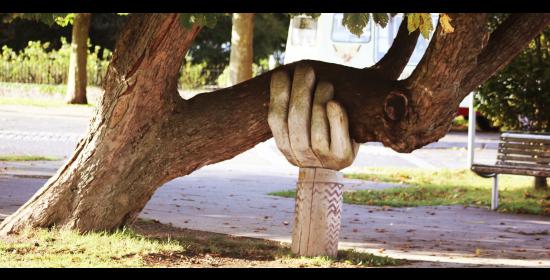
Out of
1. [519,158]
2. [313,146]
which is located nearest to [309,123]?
[313,146]

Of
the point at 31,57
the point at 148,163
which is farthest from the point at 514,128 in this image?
the point at 31,57

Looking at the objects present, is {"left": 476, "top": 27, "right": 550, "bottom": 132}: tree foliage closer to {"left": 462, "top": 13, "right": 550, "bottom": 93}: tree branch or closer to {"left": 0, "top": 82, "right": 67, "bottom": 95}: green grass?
{"left": 462, "top": 13, "right": 550, "bottom": 93}: tree branch

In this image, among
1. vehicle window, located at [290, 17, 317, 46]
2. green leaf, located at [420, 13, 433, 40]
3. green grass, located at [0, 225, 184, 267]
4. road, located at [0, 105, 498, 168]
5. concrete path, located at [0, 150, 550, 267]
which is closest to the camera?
green leaf, located at [420, 13, 433, 40]

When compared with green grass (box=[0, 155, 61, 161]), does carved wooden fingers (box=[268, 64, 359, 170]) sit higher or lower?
higher

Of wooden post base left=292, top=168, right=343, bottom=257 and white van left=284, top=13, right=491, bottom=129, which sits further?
white van left=284, top=13, right=491, bottom=129

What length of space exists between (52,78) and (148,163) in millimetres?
25905

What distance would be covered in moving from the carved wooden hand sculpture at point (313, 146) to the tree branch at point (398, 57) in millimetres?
601

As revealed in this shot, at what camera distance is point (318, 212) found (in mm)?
7758

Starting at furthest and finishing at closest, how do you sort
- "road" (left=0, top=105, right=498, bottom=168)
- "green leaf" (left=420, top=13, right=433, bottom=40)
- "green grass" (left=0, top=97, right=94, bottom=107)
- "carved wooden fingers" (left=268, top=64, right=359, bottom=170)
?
"green grass" (left=0, top=97, right=94, bottom=107), "road" (left=0, top=105, right=498, bottom=168), "carved wooden fingers" (left=268, top=64, right=359, bottom=170), "green leaf" (left=420, top=13, right=433, bottom=40)

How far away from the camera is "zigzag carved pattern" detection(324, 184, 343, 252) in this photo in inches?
305

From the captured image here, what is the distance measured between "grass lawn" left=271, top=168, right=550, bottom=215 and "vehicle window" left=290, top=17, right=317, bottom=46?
10101 millimetres

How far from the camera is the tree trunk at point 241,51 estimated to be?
3017cm

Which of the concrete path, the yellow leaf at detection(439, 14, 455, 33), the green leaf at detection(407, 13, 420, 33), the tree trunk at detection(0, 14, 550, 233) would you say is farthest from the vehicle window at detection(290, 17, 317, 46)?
the green leaf at detection(407, 13, 420, 33)
